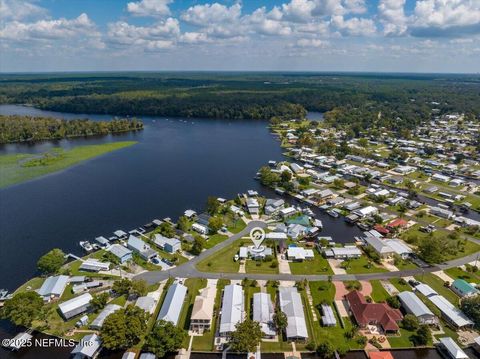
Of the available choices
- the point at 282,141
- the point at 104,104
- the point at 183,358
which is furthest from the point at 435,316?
the point at 104,104

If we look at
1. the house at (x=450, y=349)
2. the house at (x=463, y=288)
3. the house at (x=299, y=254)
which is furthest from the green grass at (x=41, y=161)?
the house at (x=463, y=288)

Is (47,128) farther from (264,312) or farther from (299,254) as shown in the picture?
(264,312)

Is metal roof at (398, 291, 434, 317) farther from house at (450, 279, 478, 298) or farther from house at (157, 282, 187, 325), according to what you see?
house at (157, 282, 187, 325)

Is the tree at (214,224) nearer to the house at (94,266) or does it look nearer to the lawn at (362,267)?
the house at (94,266)

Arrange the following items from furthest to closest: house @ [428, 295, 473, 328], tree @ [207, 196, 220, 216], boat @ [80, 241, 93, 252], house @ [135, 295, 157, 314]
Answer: tree @ [207, 196, 220, 216], boat @ [80, 241, 93, 252], house @ [135, 295, 157, 314], house @ [428, 295, 473, 328]

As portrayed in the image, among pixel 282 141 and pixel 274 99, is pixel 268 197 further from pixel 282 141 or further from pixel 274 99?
pixel 274 99

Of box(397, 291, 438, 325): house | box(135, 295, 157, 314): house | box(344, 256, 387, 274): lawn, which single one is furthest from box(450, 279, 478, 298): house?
box(135, 295, 157, 314): house

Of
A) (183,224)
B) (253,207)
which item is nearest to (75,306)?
(183,224)

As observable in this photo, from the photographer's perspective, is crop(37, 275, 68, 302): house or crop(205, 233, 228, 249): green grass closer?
crop(37, 275, 68, 302): house
